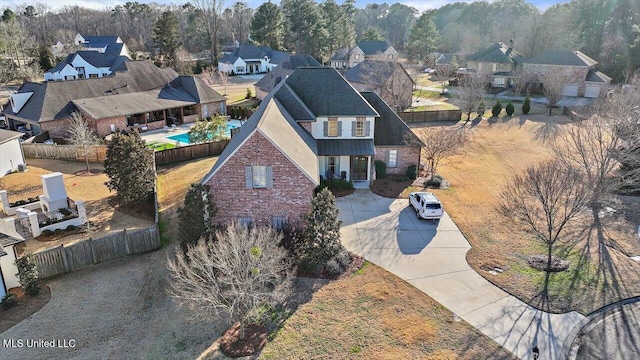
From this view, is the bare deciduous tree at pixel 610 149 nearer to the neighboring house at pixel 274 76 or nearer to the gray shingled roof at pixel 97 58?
the neighboring house at pixel 274 76

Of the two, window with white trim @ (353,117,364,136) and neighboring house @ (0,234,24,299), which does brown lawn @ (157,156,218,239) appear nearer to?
neighboring house @ (0,234,24,299)

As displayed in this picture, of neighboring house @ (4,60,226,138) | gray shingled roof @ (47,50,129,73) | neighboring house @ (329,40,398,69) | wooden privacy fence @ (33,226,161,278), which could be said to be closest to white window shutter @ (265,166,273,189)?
wooden privacy fence @ (33,226,161,278)

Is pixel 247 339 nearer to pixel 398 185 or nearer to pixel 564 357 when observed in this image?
pixel 564 357

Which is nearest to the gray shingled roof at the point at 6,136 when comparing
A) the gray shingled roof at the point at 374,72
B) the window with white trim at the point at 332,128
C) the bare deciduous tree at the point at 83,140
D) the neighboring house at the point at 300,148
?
the bare deciduous tree at the point at 83,140

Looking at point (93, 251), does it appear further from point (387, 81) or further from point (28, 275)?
point (387, 81)

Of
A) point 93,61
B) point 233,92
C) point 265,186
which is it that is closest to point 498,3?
point 233,92

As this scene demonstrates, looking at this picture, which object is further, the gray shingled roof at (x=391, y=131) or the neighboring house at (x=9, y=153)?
the gray shingled roof at (x=391, y=131)
